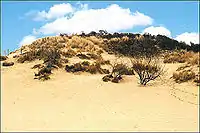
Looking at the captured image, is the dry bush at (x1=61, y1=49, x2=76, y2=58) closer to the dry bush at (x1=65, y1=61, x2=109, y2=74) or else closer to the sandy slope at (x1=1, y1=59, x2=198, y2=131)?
the dry bush at (x1=65, y1=61, x2=109, y2=74)

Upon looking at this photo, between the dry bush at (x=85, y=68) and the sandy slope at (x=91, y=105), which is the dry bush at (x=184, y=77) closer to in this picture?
the sandy slope at (x=91, y=105)

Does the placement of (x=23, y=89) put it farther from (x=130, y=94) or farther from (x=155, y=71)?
(x=155, y=71)

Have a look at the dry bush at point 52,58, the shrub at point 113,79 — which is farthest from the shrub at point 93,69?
the shrub at point 113,79

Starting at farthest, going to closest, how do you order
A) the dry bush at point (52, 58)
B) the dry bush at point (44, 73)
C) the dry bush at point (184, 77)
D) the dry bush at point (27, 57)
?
the dry bush at point (27, 57) → the dry bush at point (52, 58) → the dry bush at point (184, 77) → the dry bush at point (44, 73)

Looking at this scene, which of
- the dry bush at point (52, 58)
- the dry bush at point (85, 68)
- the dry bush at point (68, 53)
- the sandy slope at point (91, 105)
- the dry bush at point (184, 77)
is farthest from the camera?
the dry bush at point (68, 53)

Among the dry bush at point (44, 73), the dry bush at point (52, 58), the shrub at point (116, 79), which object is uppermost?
the dry bush at point (52, 58)

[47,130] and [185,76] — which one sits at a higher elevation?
[185,76]

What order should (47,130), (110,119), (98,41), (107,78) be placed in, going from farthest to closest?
(98,41) < (107,78) < (110,119) < (47,130)

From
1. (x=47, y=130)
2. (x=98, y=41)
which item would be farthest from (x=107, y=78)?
(x=98, y=41)

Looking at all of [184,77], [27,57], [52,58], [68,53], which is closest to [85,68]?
[52,58]

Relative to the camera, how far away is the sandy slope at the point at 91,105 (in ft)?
28.2

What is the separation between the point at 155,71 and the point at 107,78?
7.92ft

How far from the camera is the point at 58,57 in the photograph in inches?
742

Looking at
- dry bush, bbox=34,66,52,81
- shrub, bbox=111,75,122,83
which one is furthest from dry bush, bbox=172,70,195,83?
dry bush, bbox=34,66,52,81
